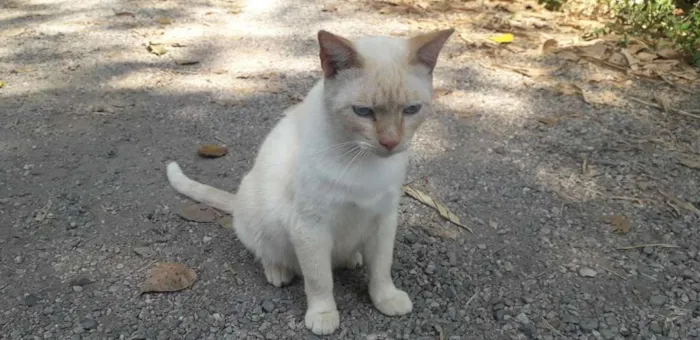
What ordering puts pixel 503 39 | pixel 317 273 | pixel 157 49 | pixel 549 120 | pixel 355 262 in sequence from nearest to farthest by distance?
pixel 317 273
pixel 355 262
pixel 549 120
pixel 157 49
pixel 503 39

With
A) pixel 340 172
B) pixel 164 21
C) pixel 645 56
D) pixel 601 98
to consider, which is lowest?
pixel 164 21

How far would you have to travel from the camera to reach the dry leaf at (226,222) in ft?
9.79

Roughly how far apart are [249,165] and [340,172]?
1486 mm

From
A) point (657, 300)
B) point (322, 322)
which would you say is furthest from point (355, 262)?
point (657, 300)

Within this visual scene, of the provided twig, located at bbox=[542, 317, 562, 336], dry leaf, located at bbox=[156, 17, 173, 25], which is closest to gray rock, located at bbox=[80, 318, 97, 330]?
twig, located at bbox=[542, 317, 562, 336]

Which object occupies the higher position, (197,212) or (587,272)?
(587,272)

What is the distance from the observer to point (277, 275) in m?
2.59

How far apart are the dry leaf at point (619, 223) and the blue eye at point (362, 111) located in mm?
1562

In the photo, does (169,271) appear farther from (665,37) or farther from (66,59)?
(665,37)

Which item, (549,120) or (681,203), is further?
(549,120)

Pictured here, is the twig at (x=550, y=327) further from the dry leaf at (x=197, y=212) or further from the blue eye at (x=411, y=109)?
the dry leaf at (x=197, y=212)

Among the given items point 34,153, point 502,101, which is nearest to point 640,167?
point 502,101

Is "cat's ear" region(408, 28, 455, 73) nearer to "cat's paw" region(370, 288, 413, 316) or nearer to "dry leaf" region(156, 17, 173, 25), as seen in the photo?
"cat's paw" region(370, 288, 413, 316)

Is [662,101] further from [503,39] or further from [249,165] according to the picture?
[249,165]
